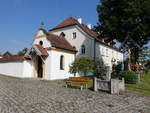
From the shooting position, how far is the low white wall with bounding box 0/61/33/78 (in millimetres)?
24625

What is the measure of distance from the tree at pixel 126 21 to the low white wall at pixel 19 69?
11.2 metres

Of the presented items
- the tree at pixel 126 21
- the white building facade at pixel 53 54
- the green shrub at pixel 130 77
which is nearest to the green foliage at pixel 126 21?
the tree at pixel 126 21

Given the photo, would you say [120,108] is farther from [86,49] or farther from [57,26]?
[57,26]

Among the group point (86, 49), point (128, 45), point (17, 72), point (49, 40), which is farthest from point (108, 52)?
point (17, 72)

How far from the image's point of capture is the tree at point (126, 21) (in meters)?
18.8

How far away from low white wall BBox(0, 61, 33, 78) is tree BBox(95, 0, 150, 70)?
11217 mm

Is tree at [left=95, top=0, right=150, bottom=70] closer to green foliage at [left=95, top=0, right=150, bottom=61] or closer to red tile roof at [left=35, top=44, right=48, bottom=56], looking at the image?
green foliage at [left=95, top=0, right=150, bottom=61]

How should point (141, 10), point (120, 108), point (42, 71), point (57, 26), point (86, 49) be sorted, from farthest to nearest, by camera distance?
point (57, 26)
point (86, 49)
point (42, 71)
point (141, 10)
point (120, 108)

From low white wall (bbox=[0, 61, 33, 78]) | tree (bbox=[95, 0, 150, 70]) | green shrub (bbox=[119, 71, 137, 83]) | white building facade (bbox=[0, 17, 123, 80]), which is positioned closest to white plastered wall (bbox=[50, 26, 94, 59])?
white building facade (bbox=[0, 17, 123, 80])

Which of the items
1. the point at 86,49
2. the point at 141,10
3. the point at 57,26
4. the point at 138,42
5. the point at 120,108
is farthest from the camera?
the point at 57,26

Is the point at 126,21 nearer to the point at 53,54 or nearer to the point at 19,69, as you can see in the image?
the point at 53,54

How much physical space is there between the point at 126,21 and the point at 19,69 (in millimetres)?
16171

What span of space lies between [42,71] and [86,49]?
817cm

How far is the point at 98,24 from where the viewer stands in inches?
939
